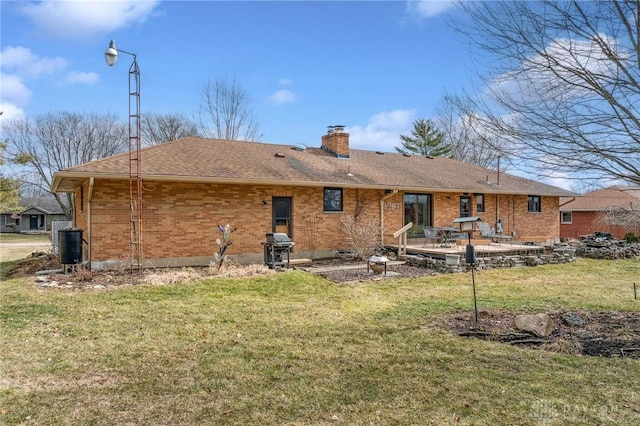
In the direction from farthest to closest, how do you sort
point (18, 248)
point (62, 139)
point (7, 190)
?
1. point (62, 139)
2. point (7, 190)
3. point (18, 248)

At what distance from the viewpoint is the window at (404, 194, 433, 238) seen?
17.0m

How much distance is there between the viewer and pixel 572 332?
6047 mm

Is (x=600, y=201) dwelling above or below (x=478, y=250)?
above

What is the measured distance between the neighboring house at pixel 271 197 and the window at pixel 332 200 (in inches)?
1.4

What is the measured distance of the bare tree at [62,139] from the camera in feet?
116

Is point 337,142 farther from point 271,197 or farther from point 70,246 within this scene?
point 70,246

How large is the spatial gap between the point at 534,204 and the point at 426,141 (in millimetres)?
22475

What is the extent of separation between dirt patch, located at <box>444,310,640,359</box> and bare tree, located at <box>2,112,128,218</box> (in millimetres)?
36996

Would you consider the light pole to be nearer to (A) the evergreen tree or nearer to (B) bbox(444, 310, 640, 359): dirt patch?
(B) bbox(444, 310, 640, 359): dirt patch

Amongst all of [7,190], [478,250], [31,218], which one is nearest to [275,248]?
[478,250]

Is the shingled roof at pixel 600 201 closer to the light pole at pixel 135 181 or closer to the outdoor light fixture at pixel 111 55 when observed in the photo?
the light pole at pixel 135 181

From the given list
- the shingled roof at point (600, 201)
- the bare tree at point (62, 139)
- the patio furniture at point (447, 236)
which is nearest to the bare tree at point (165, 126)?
the bare tree at point (62, 139)

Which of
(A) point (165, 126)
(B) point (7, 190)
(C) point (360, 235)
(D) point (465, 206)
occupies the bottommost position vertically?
(C) point (360, 235)

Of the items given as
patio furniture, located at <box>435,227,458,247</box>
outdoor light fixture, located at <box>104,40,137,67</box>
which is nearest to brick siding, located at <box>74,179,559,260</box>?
patio furniture, located at <box>435,227,458,247</box>
